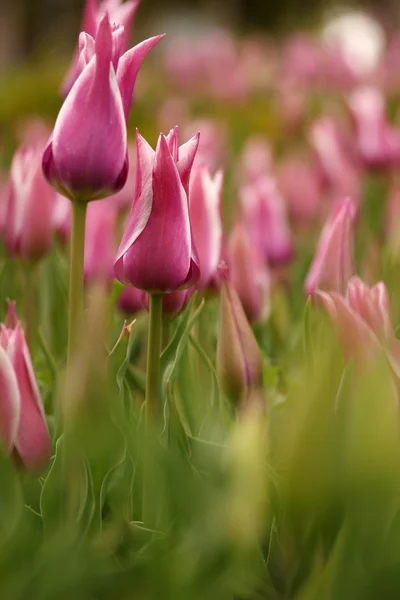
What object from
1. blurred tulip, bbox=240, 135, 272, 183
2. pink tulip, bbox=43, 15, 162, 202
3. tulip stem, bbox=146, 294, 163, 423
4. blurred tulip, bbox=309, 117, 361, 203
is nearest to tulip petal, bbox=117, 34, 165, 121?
pink tulip, bbox=43, 15, 162, 202

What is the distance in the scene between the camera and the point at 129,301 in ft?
3.19

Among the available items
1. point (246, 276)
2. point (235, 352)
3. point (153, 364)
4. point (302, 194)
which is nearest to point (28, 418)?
point (153, 364)

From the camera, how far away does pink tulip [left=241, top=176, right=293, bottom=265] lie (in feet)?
4.73

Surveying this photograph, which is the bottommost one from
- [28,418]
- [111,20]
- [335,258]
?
[28,418]

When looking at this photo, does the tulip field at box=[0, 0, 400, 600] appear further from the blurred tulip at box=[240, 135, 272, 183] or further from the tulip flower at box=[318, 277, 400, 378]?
the blurred tulip at box=[240, 135, 272, 183]

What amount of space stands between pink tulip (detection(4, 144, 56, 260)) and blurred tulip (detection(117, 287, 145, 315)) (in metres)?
0.19

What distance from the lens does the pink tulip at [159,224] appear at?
0.69 metres

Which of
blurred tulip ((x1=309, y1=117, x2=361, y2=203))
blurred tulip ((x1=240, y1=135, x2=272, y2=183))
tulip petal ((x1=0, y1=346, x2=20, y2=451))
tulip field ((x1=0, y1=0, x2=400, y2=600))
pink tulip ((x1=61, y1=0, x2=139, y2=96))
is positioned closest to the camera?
tulip field ((x1=0, y1=0, x2=400, y2=600))

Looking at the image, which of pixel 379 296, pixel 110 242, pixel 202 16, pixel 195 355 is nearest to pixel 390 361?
pixel 379 296

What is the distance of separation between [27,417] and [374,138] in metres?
1.42

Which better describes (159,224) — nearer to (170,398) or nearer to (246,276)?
(170,398)

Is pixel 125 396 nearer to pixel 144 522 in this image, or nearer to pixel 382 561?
pixel 144 522

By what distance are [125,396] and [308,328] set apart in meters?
0.19

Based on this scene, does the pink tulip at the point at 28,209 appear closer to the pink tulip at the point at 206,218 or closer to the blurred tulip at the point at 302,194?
the pink tulip at the point at 206,218
